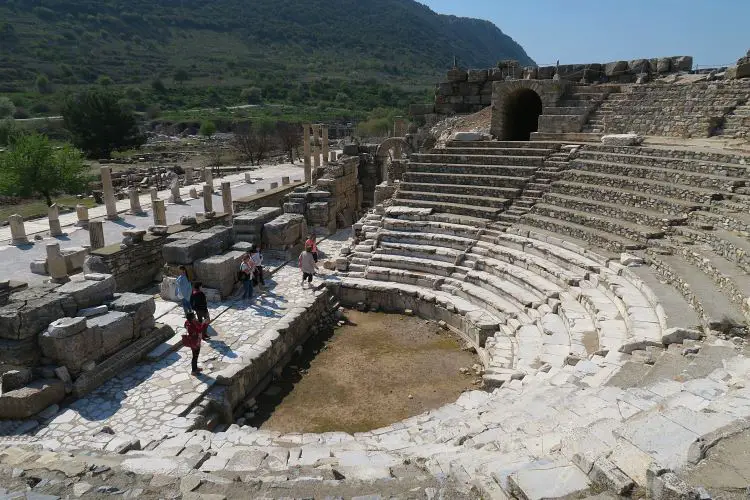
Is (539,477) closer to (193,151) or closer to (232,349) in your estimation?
(232,349)

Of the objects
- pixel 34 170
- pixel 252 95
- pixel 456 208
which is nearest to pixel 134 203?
pixel 34 170

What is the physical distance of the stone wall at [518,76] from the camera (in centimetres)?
1870

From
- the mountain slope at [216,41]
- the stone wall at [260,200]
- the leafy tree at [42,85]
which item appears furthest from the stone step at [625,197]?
the mountain slope at [216,41]

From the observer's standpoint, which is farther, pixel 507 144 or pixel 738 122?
pixel 507 144

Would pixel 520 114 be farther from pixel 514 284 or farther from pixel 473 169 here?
pixel 514 284

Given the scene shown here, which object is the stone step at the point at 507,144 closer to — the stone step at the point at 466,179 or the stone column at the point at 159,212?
the stone step at the point at 466,179

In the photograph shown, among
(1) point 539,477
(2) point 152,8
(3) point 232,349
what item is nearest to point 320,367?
(3) point 232,349

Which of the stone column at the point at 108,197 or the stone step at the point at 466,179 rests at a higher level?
the stone step at the point at 466,179

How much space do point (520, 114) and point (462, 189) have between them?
6.24 metres

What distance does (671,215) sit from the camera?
1141cm

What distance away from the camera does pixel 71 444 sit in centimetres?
689

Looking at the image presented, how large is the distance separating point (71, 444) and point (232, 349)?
3.19 m

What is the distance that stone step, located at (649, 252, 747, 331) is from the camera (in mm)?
7387

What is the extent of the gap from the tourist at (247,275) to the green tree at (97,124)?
4090cm
